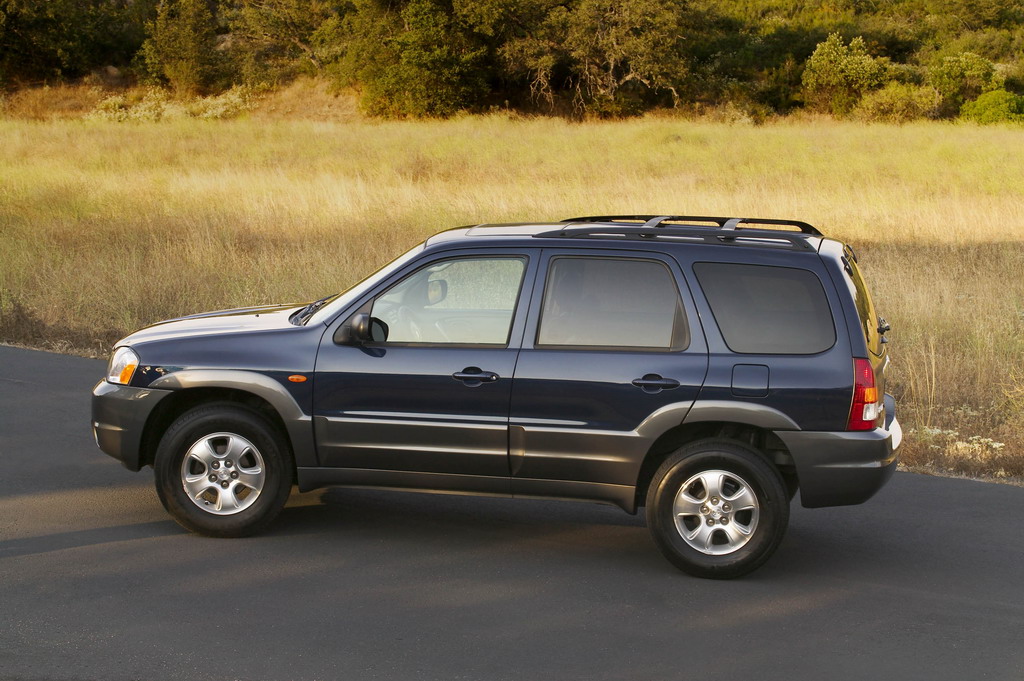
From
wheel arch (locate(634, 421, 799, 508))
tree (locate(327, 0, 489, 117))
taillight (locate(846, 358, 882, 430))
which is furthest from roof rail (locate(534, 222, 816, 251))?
tree (locate(327, 0, 489, 117))

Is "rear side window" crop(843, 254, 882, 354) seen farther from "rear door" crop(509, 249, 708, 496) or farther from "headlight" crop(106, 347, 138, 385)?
"headlight" crop(106, 347, 138, 385)

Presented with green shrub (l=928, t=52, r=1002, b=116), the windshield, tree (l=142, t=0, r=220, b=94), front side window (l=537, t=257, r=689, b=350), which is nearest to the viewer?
front side window (l=537, t=257, r=689, b=350)

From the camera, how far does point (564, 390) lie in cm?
569

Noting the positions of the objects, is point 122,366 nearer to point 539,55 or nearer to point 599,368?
point 599,368

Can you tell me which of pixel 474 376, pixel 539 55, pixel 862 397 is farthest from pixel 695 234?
pixel 539 55

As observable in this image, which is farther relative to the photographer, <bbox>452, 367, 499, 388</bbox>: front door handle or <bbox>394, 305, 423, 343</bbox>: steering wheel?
<bbox>394, 305, 423, 343</bbox>: steering wheel

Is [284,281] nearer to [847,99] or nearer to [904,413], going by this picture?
[904,413]

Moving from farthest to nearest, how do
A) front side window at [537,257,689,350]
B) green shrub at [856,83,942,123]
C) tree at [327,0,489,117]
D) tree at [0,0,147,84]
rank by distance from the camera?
1. tree at [0,0,147,84]
2. tree at [327,0,489,117]
3. green shrub at [856,83,942,123]
4. front side window at [537,257,689,350]

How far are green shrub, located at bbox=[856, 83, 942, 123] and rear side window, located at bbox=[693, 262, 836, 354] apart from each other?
4238cm

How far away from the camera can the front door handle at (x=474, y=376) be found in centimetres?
576

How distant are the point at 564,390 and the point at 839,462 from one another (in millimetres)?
1358

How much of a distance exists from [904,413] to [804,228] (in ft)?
11.3

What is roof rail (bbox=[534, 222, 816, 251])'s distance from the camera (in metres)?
5.78

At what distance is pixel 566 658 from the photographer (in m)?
4.62
